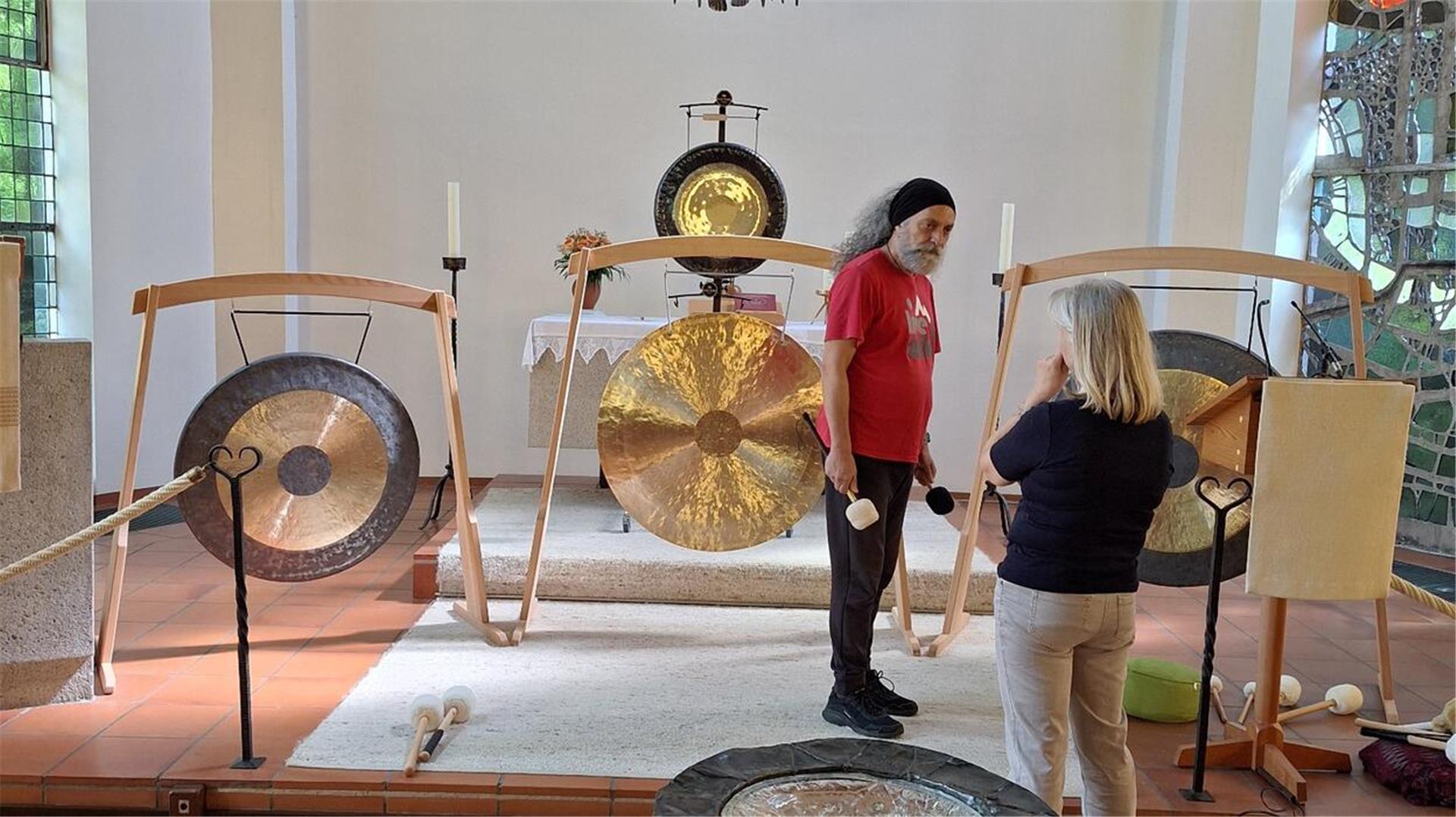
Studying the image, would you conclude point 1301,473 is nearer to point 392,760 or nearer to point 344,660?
point 392,760

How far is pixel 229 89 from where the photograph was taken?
5.92m

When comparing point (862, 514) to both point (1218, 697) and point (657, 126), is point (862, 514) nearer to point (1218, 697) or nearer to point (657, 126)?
point (1218, 697)

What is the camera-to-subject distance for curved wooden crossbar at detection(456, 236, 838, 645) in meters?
3.53

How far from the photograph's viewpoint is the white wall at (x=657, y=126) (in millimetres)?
6215

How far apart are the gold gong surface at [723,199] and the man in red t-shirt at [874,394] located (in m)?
1.73

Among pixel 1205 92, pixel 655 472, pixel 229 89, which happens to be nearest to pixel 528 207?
pixel 229 89

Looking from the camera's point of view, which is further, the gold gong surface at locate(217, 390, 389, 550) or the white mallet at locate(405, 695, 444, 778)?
the gold gong surface at locate(217, 390, 389, 550)

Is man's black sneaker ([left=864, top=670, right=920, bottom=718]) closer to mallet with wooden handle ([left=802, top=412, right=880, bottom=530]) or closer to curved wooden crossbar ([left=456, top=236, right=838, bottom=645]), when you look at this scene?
mallet with wooden handle ([left=802, top=412, right=880, bottom=530])

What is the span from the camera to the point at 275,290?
3.41 meters

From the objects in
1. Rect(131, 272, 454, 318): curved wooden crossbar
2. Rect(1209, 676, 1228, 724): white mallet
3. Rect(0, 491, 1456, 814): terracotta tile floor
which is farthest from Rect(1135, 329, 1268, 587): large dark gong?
Rect(131, 272, 454, 318): curved wooden crossbar

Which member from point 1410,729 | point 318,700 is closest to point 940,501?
point 1410,729

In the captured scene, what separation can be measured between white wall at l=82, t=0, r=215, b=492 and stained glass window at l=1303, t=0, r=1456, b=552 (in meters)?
5.56

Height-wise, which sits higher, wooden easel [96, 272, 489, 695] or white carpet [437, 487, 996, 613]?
wooden easel [96, 272, 489, 695]

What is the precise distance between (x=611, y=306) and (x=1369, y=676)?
402cm
